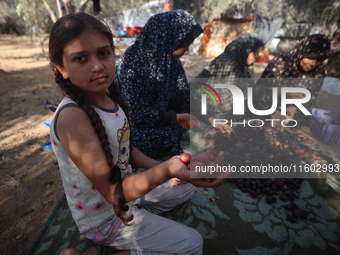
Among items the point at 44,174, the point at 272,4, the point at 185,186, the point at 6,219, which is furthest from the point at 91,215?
the point at 272,4

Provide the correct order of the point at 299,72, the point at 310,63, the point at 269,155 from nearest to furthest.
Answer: the point at 269,155 < the point at 310,63 < the point at 299,72

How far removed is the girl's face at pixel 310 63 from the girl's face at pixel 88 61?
3806 mm

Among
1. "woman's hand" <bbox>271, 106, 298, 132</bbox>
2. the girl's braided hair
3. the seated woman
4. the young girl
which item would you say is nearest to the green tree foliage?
the girl's braided hair

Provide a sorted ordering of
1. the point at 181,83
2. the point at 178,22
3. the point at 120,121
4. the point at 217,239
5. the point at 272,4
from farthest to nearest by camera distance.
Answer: the point at 272,4, the point at 181,83, the point at 178,22, the point at 217,239, the point at 120,121

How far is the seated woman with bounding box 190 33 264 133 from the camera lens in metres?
3.95

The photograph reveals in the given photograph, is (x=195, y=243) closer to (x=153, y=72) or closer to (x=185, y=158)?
(x=185, y=158)

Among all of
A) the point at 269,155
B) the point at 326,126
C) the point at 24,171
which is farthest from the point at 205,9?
the point at 24,171

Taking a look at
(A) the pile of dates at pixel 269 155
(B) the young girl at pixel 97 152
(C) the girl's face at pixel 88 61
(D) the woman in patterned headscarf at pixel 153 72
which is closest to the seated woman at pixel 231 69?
(A) the pile of dates at pixel 269 155

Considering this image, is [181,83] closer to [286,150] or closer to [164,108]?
[164,108]

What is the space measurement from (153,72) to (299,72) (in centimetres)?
303

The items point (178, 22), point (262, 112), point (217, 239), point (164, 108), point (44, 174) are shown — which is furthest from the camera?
point (262, 112)

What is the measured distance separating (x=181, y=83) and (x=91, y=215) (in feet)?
8.79

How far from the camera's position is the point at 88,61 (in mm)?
1153

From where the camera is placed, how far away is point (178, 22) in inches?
107
